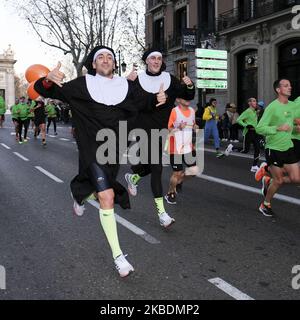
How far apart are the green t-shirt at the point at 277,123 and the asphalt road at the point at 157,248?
0.99m

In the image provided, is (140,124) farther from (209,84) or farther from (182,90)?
(209,84)

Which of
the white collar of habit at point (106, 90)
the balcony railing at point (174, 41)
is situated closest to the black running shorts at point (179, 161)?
the white collar of habit at point (106, 90)

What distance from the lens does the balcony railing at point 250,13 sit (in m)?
21.2

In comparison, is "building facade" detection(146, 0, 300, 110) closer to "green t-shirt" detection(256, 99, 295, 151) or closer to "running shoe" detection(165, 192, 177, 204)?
"running shoe" detection(165, 192, 177, 204)

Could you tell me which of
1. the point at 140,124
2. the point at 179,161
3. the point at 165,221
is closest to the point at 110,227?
the point at 165,221

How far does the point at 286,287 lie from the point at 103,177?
71.6 inches

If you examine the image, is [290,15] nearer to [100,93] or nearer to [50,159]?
[50,159]

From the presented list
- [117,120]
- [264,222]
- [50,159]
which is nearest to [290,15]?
[50,159]

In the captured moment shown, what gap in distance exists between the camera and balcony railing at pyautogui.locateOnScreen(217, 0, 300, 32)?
21156 mm

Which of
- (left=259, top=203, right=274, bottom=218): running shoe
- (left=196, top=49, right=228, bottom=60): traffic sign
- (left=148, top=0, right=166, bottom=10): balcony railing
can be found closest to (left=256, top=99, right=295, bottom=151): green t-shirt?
(left=259, top=203, right=274, bottom=218): running shoe

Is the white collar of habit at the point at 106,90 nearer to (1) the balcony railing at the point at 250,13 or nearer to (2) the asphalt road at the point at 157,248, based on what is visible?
(2) the asphalt road at the point at 157,248

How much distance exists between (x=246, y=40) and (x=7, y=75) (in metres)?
85.1

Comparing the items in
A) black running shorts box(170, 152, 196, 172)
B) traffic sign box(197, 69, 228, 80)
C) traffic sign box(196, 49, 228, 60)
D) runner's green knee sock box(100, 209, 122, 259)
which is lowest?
runner's green knee sock box(100, 209, 122, 259)

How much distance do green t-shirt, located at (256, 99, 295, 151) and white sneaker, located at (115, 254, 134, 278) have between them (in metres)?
2.67
